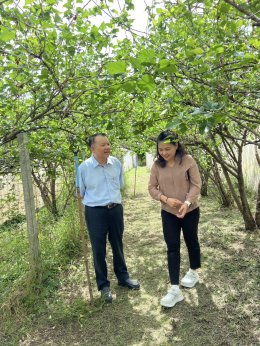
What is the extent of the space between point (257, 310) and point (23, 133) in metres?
2.76

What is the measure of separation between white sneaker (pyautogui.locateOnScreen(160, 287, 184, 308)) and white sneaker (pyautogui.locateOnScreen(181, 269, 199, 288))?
256 mm

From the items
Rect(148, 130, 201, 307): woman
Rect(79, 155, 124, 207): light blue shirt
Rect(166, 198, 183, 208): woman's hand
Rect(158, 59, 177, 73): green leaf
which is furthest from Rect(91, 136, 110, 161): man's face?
Rect(158, 59, 177, 73): green leaf

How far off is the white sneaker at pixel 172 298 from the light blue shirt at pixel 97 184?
1.00 meters

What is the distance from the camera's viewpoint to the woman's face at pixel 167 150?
3.09 metres

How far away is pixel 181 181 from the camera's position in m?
3.18

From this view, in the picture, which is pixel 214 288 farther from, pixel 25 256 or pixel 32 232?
pixel 25 256

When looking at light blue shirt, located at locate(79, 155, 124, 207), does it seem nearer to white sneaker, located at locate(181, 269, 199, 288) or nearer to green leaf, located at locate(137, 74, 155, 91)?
white sneaker, located at locate(181, 269, 199, 288)

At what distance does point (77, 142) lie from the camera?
374cm

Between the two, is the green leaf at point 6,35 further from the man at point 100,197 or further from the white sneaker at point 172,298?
the white sneaker at point 172,298

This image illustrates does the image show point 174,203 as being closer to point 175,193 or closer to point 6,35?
point 175,193

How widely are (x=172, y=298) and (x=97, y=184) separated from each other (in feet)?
4.18

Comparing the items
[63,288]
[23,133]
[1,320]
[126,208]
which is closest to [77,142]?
[23,133]

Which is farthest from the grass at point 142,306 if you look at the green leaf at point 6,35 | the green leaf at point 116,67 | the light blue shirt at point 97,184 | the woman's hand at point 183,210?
the green leaf at point 6,35

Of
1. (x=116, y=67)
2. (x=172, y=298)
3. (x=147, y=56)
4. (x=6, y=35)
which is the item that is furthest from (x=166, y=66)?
(x=172, y=298)
